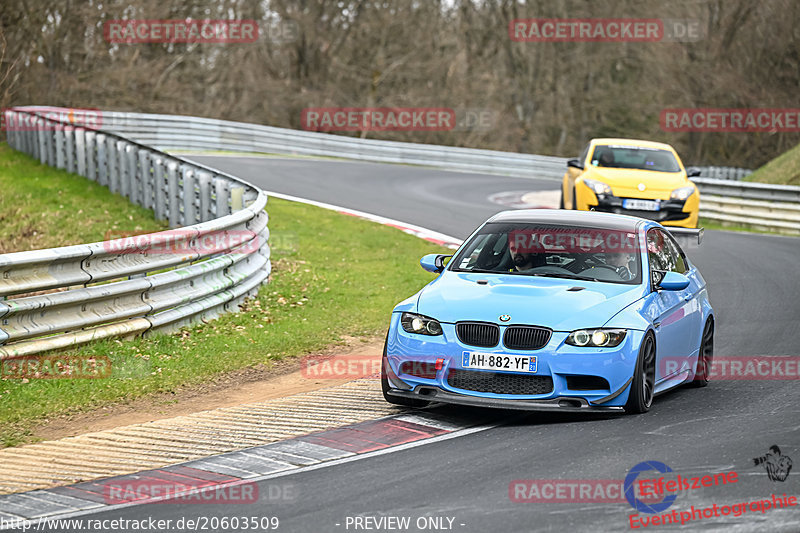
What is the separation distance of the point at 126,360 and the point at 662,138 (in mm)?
49703

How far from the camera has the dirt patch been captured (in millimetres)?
8023

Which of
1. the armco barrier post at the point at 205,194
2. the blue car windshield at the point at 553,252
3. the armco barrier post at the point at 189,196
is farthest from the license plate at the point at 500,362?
the armco barrier post at the point at 189,196

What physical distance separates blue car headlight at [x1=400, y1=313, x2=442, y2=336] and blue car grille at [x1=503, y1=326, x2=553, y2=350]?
51 cm

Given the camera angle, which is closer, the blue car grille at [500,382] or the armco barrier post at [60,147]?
the blue car grille at [500,382]

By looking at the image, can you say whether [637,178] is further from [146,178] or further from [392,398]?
[392,398]

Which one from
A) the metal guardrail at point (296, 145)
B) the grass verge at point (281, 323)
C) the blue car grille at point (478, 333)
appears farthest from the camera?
the metal guardrail at point (296, 145)

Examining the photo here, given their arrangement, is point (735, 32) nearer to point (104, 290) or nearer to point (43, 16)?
point (43, 16)

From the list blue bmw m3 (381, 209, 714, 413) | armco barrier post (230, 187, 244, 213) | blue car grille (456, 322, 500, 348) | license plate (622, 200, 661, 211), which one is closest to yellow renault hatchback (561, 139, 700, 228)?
license plate (622, 200, 661, 211)

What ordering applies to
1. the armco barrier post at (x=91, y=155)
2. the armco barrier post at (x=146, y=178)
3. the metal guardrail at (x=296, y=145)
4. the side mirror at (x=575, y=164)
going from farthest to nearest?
the metal guardrail at (x=296, y=145) < the armco barrier post at (x=91, y=155) < the side mirror at (x=575, y=164) < the armco barrier post at (x=146, y=178)

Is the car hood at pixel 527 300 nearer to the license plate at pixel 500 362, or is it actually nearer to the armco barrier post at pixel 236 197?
Result: the license plate at pixel 500 362

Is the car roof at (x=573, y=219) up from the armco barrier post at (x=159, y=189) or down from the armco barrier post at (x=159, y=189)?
up

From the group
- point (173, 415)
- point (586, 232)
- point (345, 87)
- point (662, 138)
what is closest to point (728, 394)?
point (586, 232)

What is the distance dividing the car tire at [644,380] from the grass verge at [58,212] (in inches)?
418

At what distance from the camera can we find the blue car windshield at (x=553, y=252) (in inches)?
343
